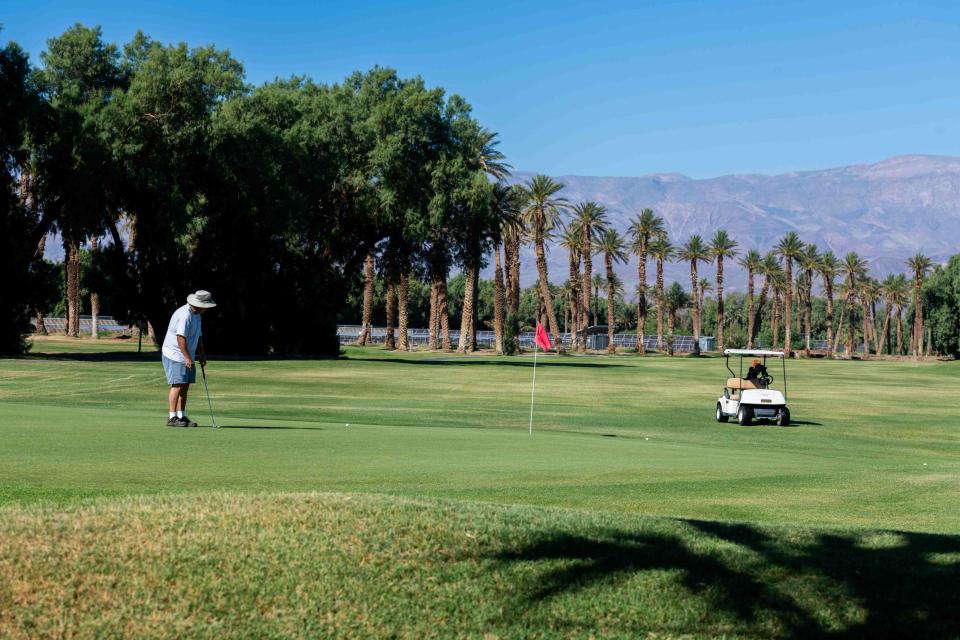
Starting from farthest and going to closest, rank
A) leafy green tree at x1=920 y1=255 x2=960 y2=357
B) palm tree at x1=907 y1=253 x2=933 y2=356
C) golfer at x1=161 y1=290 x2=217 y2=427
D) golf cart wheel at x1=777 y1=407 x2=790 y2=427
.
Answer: palm tree at x1=907 y1=253 x2=933 y2=356 → leafy green tree at x1=920 y1=255 x2=960 y2=357 → golf cart wheel at x1=777 y1=407 x2=790 y2=427 → golfer at x1=161 y1=290 x2=217 y2=427

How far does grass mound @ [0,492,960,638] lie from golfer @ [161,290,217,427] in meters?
9.20

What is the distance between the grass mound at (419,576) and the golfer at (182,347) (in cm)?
920

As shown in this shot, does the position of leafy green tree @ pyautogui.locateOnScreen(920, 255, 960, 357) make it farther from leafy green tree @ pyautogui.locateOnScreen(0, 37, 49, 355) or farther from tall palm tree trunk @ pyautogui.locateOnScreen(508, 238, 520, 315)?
leafy green tree @ pyautogui.locateOnScreen(0, 37, 49, 355)

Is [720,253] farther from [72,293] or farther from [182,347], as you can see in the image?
[182,347]

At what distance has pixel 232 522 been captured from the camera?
6938mm

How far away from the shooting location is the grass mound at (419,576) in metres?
5.87

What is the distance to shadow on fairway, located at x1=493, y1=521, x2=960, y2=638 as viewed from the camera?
20.5ft

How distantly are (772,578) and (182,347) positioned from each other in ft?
38.5

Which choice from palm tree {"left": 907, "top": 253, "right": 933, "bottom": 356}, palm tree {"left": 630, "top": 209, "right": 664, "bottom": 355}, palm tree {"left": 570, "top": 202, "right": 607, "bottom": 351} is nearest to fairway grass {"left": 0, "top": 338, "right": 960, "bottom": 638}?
palm tree {"left": 570, "top": 202, "right": 607, "bottom": 351}

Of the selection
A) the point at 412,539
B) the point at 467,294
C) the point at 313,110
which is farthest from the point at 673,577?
the point at 467,294

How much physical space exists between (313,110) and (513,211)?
128 ft

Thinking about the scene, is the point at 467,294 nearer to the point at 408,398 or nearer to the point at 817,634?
the point at 408,398

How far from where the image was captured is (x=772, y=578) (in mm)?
6801

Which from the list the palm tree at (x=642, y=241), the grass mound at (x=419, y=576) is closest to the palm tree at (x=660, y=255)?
the palm tree at (x=642, y=241)
